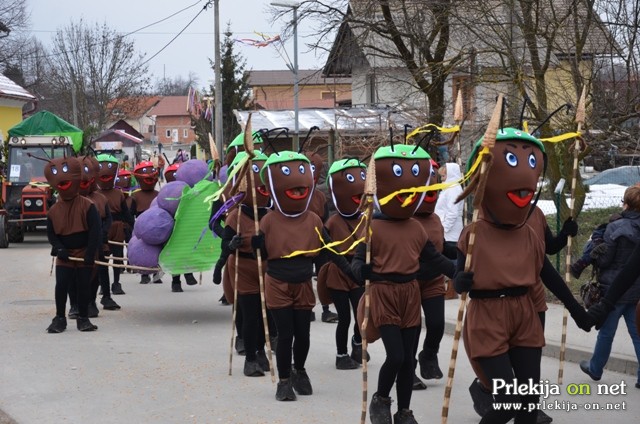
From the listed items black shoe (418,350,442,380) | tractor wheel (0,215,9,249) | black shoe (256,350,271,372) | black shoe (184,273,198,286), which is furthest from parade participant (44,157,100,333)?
tractor wheel (0,215,9,249)

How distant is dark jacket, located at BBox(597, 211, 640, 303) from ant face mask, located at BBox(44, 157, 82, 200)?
21.1ft

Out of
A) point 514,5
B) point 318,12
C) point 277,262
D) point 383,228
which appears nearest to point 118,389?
point 277,262

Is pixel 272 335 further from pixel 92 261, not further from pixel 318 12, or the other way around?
pixel 318 12

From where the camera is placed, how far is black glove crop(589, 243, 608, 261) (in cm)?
868

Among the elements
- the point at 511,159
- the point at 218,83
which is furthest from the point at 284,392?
the point at 218,83

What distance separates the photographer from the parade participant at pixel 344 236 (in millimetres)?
9828

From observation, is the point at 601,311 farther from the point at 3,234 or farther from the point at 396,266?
the point at 3,234

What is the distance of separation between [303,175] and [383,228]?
5.01 ft

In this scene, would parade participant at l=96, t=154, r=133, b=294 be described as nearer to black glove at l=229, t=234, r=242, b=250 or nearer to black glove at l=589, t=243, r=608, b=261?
black glove at l=229, t=234, r=242, b=250

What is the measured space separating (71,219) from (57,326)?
4.40 ft

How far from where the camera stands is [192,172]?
13852 mm

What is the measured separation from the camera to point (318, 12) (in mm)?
19938

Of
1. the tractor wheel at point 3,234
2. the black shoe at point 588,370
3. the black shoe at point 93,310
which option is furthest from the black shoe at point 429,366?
the tractor wheel at point 3,234

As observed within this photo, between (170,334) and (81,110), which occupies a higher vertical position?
(81,110)
